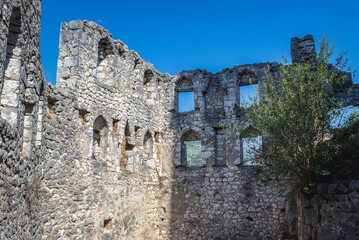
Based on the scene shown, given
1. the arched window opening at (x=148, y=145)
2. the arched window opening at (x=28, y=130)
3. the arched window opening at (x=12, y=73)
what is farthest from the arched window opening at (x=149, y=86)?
the arched window opening at (x=12, y=73)

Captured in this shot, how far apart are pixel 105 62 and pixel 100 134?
7.94 feet

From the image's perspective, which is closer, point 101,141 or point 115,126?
point 101,141

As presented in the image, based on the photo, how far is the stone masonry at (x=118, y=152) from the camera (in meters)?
5.29

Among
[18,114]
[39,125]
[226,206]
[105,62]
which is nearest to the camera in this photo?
[18,114]

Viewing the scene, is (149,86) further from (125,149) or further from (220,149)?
(220,149)

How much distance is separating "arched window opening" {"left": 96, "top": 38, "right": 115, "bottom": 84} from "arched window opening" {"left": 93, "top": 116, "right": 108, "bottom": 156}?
142 cm

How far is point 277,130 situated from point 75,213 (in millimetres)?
5402

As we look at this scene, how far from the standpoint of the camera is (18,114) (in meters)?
5.14

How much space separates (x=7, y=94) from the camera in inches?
199

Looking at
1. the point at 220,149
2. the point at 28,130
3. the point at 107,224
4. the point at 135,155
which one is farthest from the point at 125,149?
the point at 28,130

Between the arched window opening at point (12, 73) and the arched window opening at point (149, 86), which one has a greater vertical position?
the arched window opening at point (149, 86)

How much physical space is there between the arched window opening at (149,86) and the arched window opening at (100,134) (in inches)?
128

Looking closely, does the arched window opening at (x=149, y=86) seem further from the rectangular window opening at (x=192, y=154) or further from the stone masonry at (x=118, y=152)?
the rectangular window opening at (x=192, y=154)

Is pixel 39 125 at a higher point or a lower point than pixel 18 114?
higher
